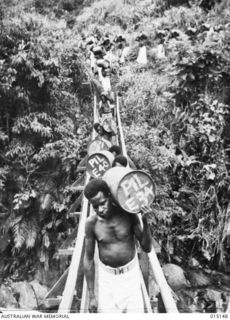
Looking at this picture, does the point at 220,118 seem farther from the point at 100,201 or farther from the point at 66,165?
the point at 100,201

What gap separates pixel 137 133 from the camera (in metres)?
3.76

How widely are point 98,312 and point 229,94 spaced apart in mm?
3080

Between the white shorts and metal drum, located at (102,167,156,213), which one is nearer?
metal drum, located at (102,167,156,213)

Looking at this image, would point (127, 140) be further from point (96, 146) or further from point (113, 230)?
point (113, 230)

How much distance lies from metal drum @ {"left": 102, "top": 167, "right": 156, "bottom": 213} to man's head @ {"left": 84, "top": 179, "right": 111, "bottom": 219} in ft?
0.28

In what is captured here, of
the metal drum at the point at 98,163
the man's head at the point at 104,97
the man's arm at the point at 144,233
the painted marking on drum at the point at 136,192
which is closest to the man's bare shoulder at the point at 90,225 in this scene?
the man's arm at the point at 144,233

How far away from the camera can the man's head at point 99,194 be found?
1256 millimetres

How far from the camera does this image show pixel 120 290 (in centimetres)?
134

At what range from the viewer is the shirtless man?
1.35 metres

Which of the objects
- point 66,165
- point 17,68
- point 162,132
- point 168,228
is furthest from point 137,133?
point 17,68

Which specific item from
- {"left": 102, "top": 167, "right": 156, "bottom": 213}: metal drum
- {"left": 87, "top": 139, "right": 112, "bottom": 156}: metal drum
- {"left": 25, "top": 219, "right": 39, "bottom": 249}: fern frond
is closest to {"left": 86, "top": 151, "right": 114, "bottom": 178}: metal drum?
{"left": 87, "top": 139, "right": 112, "bottom": 156}: metal drum

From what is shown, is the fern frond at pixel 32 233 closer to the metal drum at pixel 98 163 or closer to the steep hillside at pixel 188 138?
the steep hillside at pixel 188 138

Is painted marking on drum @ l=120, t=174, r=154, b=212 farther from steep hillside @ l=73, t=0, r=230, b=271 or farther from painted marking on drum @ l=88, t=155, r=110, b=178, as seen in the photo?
steep hillside @ l=73, t=0, r=230, b=271

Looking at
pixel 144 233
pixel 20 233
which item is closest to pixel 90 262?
pixel 144 233
